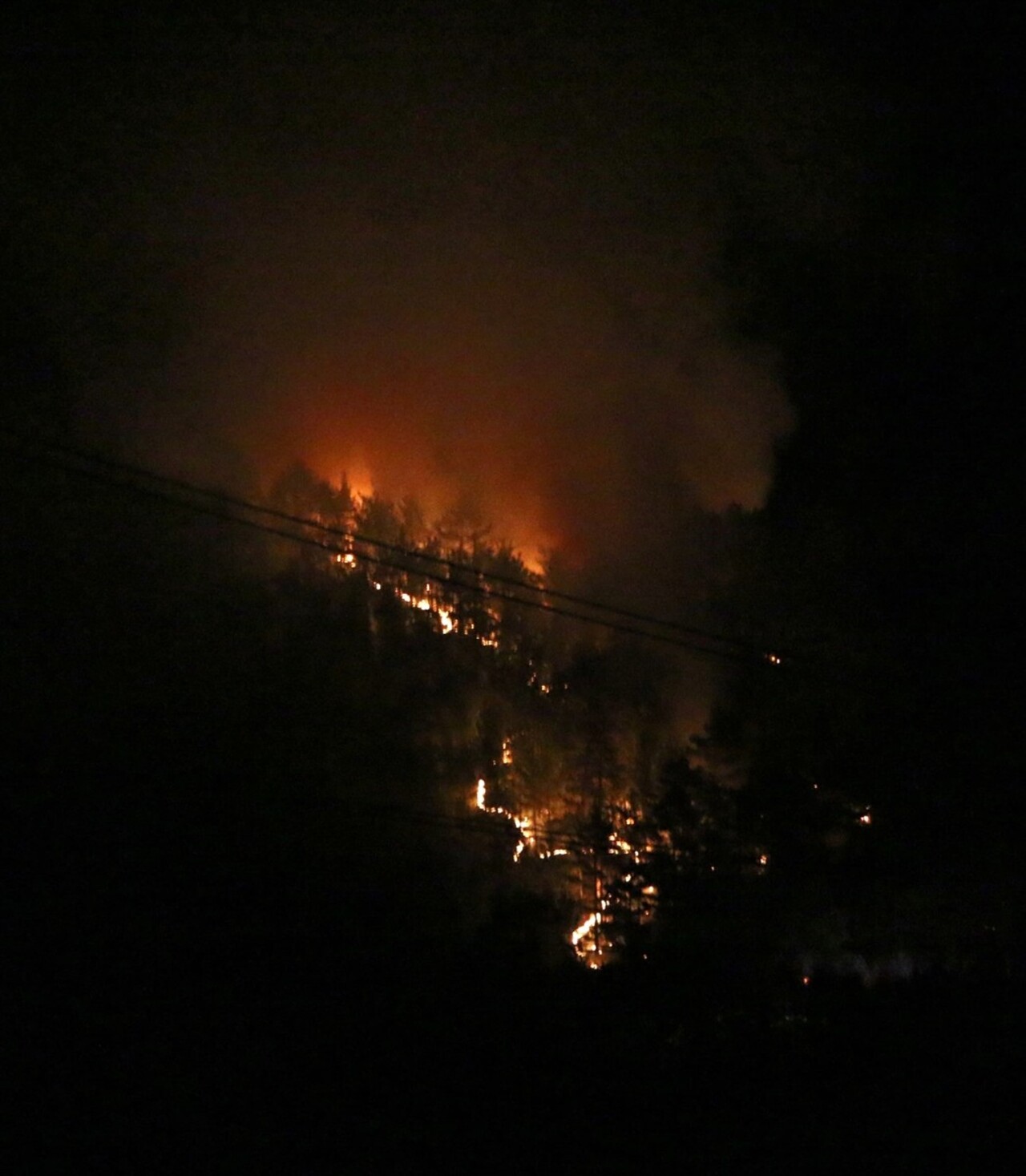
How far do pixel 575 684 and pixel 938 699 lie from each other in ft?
41.4

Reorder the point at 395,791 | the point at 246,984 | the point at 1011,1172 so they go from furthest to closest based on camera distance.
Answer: the point at 395,791 → the point at 246,984 → the point at 1011,1172

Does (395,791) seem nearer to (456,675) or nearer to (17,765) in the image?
(456,675)

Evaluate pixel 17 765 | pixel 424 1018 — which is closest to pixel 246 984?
pixel 424 1018

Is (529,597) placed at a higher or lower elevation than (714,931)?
higher

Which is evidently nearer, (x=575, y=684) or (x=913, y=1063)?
(x=913, y=1063)

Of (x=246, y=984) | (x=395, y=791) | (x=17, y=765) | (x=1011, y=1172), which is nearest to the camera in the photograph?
(x=1011, y=1172)

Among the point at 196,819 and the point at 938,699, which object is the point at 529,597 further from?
the point at 938,699

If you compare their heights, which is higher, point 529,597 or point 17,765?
point 529,597

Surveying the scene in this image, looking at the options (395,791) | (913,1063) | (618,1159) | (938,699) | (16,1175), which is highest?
(395,791)

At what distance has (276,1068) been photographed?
12250 mm

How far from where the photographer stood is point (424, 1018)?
1384cm

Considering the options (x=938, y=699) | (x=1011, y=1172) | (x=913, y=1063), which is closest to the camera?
(x=1011, y=1172)

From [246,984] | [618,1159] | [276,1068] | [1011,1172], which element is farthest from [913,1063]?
[246,984]

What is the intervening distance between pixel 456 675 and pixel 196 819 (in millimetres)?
8952
